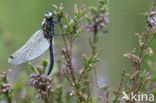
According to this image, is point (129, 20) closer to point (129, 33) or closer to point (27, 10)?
point (129, 33)

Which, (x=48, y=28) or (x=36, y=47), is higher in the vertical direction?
(x=48, y=28)

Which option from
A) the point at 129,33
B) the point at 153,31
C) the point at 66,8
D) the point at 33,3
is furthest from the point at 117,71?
the point at 153,31

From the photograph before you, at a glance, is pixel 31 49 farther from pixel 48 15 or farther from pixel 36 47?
pixel 48 15

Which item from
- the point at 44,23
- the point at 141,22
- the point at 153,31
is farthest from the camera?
the point at 141,22

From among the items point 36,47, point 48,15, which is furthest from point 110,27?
point 48,15

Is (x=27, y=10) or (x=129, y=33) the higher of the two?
(x=27, y=10)
